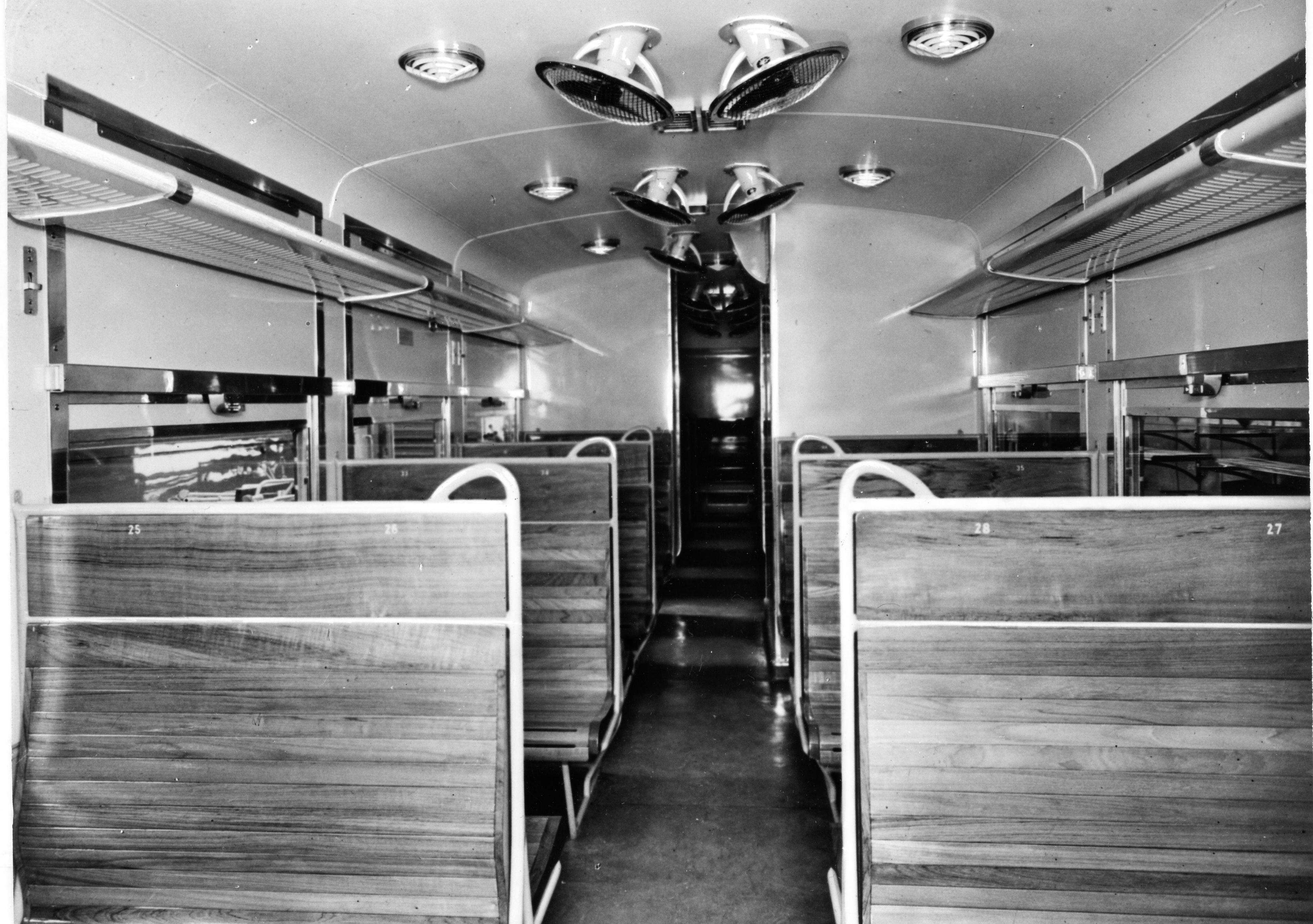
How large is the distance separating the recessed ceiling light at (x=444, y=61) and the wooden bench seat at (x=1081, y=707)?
202 cm

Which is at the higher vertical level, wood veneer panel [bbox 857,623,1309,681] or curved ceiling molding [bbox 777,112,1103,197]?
curved ceiling molding [bbox 777,112,1103,197]

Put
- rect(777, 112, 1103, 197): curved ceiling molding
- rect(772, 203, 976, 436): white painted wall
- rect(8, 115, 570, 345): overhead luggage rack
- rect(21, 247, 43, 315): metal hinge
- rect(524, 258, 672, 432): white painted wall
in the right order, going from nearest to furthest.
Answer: rect(8, 115, 570, 345): overhead luggage rack, rect(21, 247, 43, 315): metal hinge, rect(777, 112, 1103, 197): curved ceiling molding, rect(772, 203, 976, 436): white painted wall, rect(524, 258, 672, 432): white painted wall

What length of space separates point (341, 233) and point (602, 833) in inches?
107

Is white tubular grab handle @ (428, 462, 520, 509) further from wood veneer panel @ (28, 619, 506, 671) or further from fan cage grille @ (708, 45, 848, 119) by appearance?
fan cage grille @ (708, 45, 848, 119)

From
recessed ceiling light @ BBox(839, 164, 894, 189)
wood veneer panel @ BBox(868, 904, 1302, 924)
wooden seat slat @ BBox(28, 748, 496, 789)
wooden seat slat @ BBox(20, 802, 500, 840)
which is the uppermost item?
recessed ceiling light @ BBox(839, 164, 894, 189)

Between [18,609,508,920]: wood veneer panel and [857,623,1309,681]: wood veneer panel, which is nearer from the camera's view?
[857,623,1309,681]: wood veneer panel

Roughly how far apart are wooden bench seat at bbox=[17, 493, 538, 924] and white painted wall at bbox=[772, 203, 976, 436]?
4539mm

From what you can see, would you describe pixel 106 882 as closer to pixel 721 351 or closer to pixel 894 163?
pixel 894 163

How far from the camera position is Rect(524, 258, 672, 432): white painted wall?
8023 millimetres

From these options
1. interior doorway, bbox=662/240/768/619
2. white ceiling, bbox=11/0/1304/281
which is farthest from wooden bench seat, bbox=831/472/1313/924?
interior doorway, bbox=662/240/768/619

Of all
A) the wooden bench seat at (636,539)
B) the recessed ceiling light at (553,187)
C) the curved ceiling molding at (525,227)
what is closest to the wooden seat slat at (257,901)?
the wooden bench seat at (636,539)

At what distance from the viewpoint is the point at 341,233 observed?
4.04 m

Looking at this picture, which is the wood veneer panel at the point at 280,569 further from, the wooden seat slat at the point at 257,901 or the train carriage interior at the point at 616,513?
the wooden seat slat at the point at 257,901

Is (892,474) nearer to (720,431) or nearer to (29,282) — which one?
(29,282)
